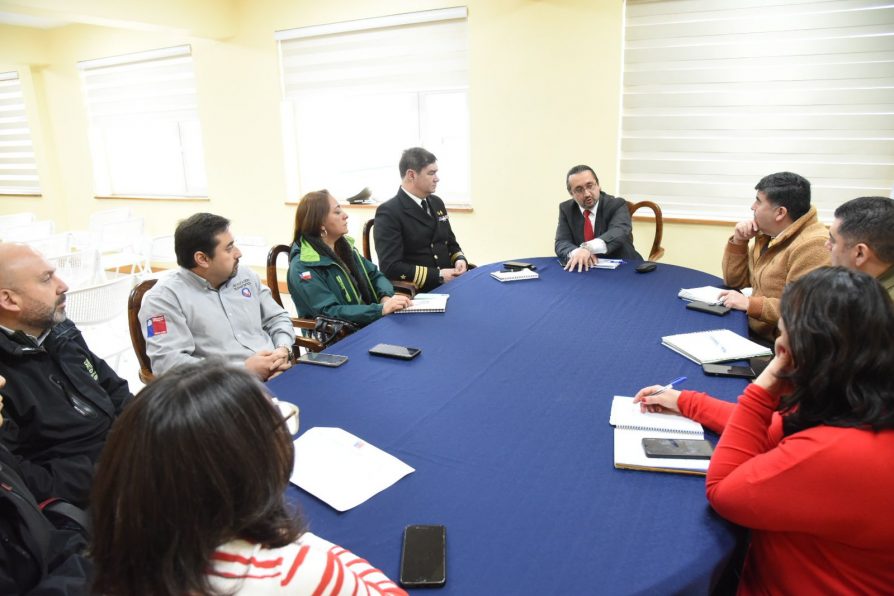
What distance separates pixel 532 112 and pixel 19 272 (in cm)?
357

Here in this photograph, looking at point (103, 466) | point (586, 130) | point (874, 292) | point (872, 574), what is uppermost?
point (586, 130)

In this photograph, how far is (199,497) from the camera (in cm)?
66

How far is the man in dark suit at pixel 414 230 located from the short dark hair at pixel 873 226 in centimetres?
204

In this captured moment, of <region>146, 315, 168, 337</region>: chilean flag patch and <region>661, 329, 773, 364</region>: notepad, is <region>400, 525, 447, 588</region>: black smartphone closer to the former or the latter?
<region>661, 329, 773, 364</region>: notepad

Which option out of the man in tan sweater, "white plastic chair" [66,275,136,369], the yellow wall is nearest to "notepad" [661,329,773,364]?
the man in tan sweater

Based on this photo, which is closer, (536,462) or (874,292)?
(874,292)

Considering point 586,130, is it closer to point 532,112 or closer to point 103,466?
point 532,112

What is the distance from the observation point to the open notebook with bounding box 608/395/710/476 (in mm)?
1227

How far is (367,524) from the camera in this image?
1.08 m

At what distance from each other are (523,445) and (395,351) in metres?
0.70

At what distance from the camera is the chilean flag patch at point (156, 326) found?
6.62 feet

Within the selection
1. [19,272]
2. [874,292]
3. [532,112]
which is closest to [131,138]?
[532,112]

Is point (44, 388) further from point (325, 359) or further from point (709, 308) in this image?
point (709, 308)

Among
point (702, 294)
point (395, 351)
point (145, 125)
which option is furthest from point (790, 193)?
point (145, 125)
